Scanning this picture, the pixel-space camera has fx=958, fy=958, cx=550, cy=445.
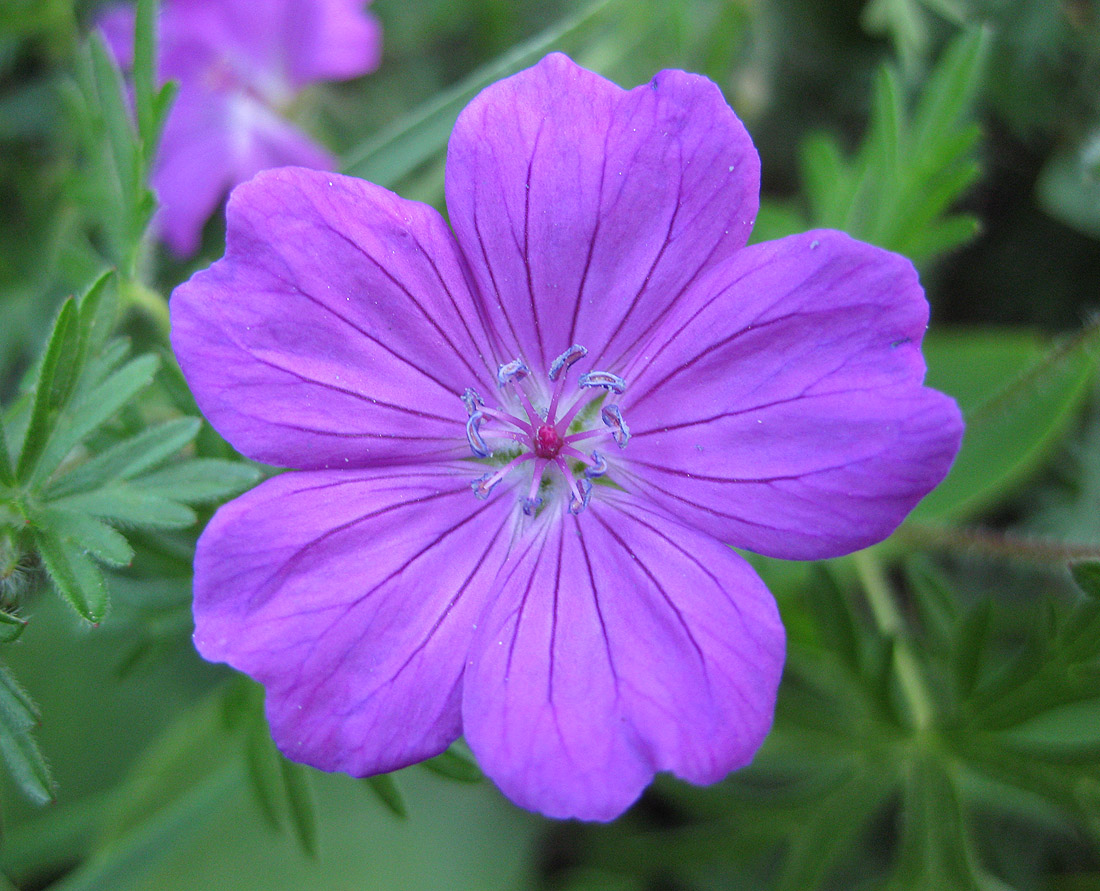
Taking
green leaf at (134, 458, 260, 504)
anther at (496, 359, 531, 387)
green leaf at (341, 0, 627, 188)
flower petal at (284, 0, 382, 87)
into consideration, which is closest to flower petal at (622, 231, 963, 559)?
anther at (496, 359, 531, 387)

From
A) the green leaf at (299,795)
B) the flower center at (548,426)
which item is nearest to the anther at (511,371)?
the flower center at (548,426)

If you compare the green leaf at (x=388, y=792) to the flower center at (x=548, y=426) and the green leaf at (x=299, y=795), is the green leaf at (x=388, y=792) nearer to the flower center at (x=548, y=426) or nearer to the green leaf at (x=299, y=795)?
the green leaf at (x=299, y=795)

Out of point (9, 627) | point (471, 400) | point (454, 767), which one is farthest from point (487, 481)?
point (9, 627)

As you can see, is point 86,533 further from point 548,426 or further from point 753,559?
point 753,559

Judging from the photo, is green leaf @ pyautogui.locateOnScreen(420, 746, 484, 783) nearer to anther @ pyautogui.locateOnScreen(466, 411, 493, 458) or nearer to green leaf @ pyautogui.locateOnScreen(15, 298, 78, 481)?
anther @ pyautogui.locateOnScreen(466, 411, 493, 458)

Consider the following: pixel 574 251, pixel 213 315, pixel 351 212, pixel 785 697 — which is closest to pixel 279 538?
pixel 213 315

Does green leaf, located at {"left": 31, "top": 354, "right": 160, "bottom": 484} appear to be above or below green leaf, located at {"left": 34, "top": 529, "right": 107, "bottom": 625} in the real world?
above

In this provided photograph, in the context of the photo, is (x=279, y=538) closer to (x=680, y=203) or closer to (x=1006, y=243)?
(x=680, y=203)
